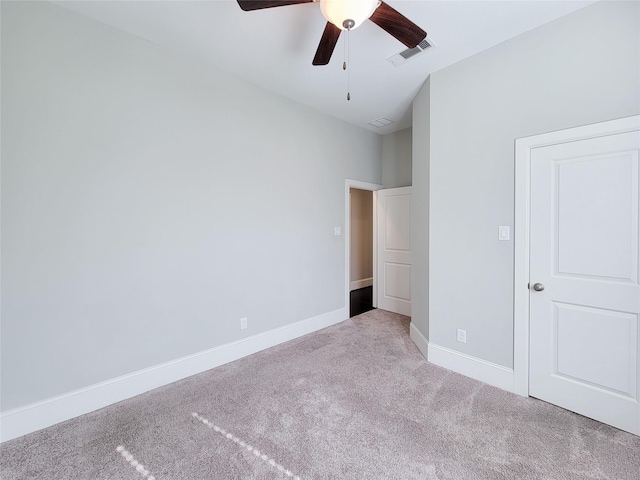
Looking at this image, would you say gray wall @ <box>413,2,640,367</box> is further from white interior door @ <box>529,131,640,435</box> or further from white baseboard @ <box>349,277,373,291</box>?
white baseboard @ <box>349,277,373,291</box>

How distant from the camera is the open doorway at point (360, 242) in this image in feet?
19.2

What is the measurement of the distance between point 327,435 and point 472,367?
1.51 metres

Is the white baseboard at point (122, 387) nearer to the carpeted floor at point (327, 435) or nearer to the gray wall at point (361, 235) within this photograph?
the carpeted floor at point (327, 435)

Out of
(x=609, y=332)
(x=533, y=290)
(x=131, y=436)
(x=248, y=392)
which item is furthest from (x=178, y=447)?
(x=609, y=332)

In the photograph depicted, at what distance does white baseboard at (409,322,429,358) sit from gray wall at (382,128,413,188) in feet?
7.12

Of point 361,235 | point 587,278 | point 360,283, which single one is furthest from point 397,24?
point 360,283

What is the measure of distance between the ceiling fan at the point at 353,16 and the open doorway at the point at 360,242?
400 centimetres

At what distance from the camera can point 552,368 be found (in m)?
2.06

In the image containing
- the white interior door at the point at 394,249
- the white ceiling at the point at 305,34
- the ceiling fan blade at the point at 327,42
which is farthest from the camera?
the white interior door at the point at 394,249

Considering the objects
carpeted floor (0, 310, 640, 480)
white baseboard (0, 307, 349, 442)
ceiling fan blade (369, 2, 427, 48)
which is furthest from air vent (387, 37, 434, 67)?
white baseboard (0, 307, 349, 442)

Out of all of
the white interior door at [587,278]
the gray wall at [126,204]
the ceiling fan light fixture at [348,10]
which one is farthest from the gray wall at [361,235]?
the ceiling fan light fixture at [348,10]

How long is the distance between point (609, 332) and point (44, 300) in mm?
3877

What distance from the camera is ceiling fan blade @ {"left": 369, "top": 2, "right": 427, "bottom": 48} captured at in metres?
1.50

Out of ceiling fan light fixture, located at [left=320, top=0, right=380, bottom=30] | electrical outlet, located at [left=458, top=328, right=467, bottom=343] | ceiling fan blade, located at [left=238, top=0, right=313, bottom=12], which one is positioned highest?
ceiling fan blade, located at [left=238, top=0, right=313, bottom=12]
